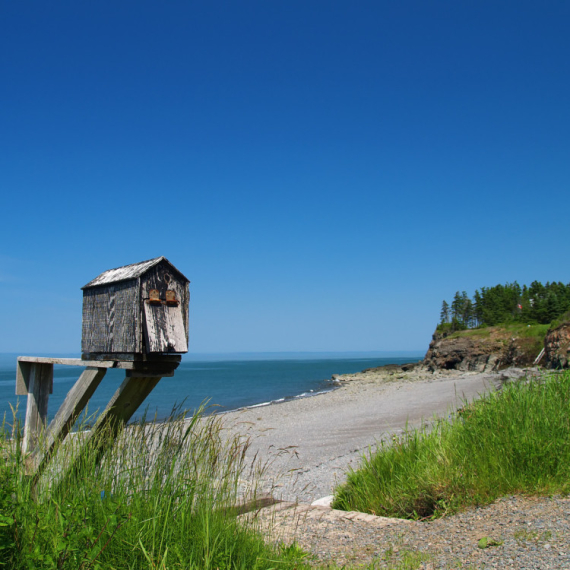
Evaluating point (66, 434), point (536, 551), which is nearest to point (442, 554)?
point (536, 551)

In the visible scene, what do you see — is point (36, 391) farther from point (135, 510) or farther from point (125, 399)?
point (135, 510)

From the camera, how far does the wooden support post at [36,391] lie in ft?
12.4

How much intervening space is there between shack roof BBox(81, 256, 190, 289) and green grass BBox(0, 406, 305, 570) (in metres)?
1.10

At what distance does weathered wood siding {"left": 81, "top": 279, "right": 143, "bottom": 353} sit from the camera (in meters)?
3.02

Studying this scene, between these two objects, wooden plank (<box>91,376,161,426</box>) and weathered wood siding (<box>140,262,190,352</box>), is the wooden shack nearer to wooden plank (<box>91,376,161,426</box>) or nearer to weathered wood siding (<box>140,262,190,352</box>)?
weathered wood siding (<box>140,262,190,352</box>)

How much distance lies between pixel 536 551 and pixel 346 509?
2.30 metres

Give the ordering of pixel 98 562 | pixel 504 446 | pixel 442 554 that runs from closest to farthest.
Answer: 1. pixel 98 562
2. pixel 442 554
3. pixel 504 446

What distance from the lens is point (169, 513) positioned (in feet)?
9.86

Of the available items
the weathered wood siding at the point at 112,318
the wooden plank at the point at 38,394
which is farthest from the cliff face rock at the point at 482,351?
the weathered wood siding at the point at 112,318

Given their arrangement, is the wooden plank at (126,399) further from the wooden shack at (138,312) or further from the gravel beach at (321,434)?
the gravel beach at (321,434)

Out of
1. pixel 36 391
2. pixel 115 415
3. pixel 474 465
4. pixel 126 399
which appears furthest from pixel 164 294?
pixel 474 465

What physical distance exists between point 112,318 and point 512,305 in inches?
3478

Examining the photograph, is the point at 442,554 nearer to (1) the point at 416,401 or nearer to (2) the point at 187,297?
(2) the point at 187,297

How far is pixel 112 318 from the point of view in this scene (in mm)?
3207
